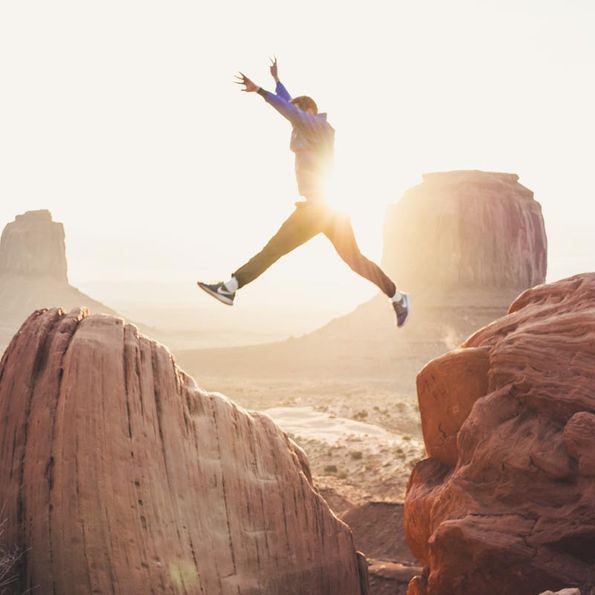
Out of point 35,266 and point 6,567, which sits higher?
point 35,266

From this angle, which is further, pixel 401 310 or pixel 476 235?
pixel 476 235

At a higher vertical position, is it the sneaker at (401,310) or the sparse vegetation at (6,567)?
the sneaker at (401,310)

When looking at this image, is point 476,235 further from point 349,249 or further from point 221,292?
point 221,292

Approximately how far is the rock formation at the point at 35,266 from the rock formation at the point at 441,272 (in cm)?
2544

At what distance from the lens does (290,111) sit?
724 cm

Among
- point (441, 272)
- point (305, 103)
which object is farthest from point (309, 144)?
point (441, 272)

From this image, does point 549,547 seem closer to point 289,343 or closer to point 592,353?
point 592,353

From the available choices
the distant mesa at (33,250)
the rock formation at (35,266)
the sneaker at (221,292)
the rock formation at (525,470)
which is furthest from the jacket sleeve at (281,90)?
the distant mesa at (33,250)

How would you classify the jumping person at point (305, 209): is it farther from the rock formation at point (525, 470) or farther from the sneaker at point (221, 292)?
the rock formation at point (525, 470)

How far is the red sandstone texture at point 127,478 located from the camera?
6848 millimetres

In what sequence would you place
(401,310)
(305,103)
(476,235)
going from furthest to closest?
(476,235)
(401,310)
(305,103)

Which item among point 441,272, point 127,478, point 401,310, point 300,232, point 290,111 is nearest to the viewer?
point 127,478

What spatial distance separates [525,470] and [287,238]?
3.57 metres

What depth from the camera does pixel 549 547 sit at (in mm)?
7137
